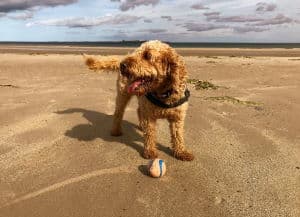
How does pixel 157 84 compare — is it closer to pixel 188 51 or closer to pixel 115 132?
pixel 115 132

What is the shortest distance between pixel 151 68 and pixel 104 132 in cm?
250

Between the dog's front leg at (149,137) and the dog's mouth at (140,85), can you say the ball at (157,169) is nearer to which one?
the dog's front leg at (149,137)

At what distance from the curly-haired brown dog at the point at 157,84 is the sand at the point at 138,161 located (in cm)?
33

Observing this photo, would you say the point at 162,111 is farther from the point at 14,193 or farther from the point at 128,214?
the point at 14,193

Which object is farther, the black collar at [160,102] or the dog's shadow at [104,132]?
the dog's shadow at [104,132]

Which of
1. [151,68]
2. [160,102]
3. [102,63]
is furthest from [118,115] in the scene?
[151,68]

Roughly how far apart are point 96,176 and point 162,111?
1.25 metres

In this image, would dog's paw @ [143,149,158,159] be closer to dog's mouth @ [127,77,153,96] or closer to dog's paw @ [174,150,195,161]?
dog's paw @ [174,150,195,161]

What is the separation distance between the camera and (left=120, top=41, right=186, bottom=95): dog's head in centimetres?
496

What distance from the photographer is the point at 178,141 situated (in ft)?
19.2

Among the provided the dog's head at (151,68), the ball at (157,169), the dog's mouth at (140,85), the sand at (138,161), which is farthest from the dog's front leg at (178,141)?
the dog's mouth at (140,85)

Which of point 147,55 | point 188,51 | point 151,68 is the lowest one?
point 188,51

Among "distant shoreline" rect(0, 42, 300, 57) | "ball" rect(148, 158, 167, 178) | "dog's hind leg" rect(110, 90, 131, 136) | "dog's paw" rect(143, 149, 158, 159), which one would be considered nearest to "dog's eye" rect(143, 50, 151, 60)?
"ball" rect(148, 158, 167, 178)

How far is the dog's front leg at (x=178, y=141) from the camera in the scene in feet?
19.0
